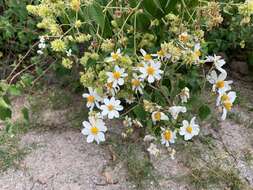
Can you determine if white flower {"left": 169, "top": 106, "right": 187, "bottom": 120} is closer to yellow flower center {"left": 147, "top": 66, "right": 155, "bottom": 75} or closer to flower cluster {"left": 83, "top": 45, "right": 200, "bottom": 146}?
flower cluster {"left": 83, "top": 45, "right": 200, "bottom": 146}

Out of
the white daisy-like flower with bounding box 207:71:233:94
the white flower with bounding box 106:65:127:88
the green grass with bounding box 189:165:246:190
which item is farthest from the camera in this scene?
the green grass with bounding box 189:165:246:190

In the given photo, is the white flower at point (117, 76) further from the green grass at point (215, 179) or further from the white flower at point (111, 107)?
the green grass at point (215, 179)

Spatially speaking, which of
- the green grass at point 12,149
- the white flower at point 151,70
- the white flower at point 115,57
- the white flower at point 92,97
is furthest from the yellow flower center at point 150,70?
the green grass at point 12,149

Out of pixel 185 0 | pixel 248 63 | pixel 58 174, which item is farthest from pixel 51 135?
pixel 248 63

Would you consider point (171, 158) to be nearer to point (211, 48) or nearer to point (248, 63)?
point (211, 48)

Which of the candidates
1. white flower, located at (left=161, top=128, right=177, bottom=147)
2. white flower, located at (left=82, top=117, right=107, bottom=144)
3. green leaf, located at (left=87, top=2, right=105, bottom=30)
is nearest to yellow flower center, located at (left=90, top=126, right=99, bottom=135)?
white flower, located at (left=82, top=117, right=107, bottom=144)

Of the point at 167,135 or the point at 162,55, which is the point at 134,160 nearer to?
the point at 167,135

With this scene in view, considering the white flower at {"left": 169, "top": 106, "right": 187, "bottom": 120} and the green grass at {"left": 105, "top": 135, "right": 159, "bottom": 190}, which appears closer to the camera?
the white flower at {"left": 169, "top": 106, "right": 187, "bottom": 120}

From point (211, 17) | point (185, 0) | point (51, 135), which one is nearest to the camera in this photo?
point (211, 17)
